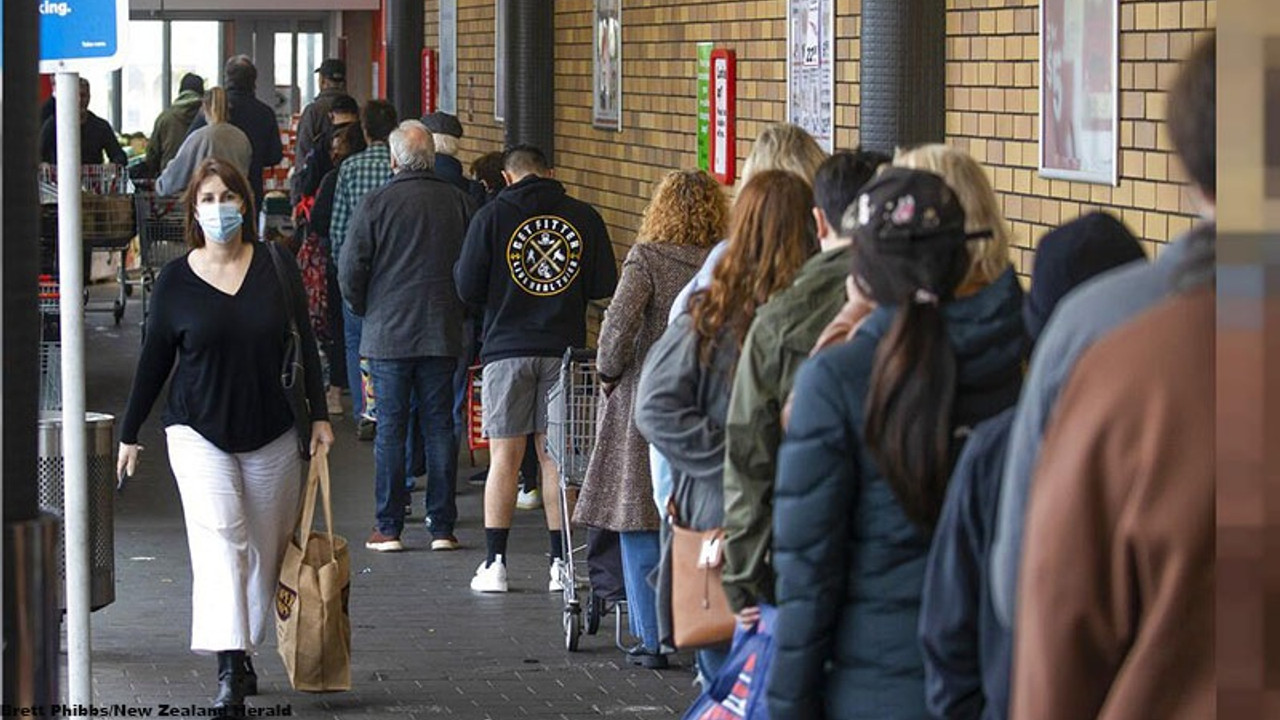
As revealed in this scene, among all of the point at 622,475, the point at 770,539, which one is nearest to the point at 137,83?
Result: the point at 622,475

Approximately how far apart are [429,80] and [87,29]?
17.2m

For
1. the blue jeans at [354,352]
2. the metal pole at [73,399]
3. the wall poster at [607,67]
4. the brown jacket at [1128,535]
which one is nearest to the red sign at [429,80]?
the wall poster at [607,67]

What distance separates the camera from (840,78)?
35.6 feet

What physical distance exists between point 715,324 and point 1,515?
2.32m

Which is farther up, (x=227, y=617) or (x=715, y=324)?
(x=715, y=324)

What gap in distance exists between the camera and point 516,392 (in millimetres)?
9750

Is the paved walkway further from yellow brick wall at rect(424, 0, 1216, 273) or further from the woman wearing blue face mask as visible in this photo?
yellow brick wall at rect(424, 0, 1216, 273)

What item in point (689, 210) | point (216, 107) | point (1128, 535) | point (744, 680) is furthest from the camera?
point (216, 107)

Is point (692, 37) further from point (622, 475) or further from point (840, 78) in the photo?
point (622, 475)

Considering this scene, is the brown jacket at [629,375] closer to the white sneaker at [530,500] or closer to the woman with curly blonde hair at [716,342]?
the woman with curly blonde hair at [716,342]

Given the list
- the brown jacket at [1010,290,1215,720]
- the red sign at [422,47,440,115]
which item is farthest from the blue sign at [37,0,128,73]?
the red sign at [422,47,440,115]

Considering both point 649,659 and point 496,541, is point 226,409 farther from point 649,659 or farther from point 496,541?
point 496,541

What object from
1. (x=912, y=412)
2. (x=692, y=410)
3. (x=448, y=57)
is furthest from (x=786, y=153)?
(x=448, y=57)

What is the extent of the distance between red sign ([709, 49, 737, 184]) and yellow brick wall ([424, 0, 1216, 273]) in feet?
0.17
